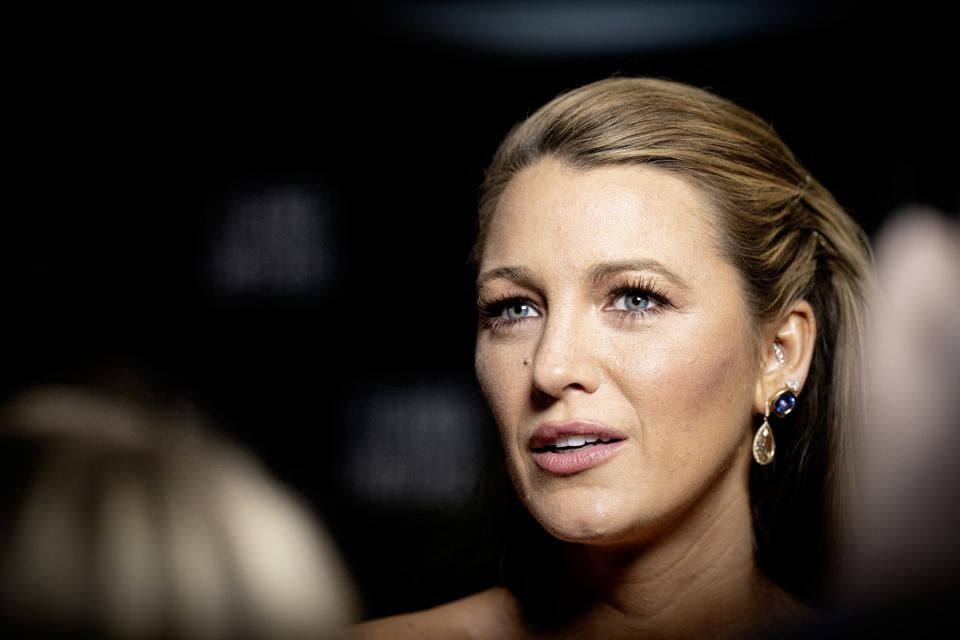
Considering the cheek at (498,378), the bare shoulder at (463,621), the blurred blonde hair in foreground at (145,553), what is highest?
the cheek at (498,378)

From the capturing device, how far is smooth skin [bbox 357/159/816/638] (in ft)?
2.69

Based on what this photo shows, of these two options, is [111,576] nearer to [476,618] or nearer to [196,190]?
[196,190]

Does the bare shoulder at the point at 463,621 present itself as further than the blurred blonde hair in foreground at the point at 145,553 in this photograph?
Yes

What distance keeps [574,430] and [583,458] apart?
0.09 feet

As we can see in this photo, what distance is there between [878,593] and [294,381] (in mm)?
584

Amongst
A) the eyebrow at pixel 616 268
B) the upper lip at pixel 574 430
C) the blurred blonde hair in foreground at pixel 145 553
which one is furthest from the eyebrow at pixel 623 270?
the blurred blonde hair in foreground at pixel 145 553

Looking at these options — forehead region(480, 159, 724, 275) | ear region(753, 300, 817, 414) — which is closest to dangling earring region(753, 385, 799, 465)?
ear region(753, 300, 817, 414)

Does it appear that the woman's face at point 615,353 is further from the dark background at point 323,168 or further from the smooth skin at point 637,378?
the dark background at point 323,168

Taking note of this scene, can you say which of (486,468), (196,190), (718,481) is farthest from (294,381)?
(718,481)

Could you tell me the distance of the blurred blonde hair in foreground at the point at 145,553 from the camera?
0.54m

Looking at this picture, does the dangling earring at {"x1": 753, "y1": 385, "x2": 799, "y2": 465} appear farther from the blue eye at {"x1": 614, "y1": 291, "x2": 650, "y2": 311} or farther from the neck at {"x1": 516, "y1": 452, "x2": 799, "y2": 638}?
the blue eye at {"x1": 614, "y1": 291, "x2": 650, "y2": 311}

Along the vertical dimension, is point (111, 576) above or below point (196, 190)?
below

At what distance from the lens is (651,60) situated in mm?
1030

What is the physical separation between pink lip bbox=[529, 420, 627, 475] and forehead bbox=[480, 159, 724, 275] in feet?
0.47
